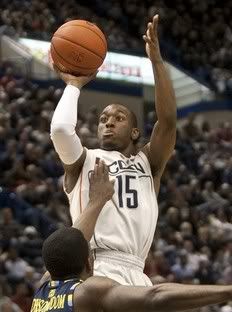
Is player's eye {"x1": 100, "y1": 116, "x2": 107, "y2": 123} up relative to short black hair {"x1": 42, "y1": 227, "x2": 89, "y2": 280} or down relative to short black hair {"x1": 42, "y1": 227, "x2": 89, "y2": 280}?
up

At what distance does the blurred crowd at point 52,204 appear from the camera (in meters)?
11.4

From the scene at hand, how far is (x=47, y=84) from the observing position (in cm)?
1820

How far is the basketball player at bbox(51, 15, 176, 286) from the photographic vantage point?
475cm

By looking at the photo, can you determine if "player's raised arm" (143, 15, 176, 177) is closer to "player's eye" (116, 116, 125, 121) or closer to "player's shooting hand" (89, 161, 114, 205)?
"player's eye" (116, 116, 125, 121)

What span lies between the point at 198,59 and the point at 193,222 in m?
9.13

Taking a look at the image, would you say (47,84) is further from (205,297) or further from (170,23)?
(205,297)

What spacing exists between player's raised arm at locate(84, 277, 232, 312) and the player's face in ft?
5.30

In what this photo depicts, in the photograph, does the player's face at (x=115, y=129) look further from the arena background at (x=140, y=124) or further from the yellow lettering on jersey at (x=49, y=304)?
the arena background at (x=140, y=124)

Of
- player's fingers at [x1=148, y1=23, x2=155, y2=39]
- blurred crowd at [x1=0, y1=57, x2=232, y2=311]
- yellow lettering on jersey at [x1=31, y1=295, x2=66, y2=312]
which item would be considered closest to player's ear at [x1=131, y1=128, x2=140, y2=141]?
player's fingers at [x1=148, y1=23, x2=155, y2=39]

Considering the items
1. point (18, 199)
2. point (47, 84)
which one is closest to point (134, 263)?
point (18, 199)

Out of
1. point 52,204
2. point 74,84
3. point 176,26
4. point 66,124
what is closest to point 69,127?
point 66,124

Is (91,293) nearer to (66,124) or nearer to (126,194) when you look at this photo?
(66,124)

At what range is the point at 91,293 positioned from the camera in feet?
11.5

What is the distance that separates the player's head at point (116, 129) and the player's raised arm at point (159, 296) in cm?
162
